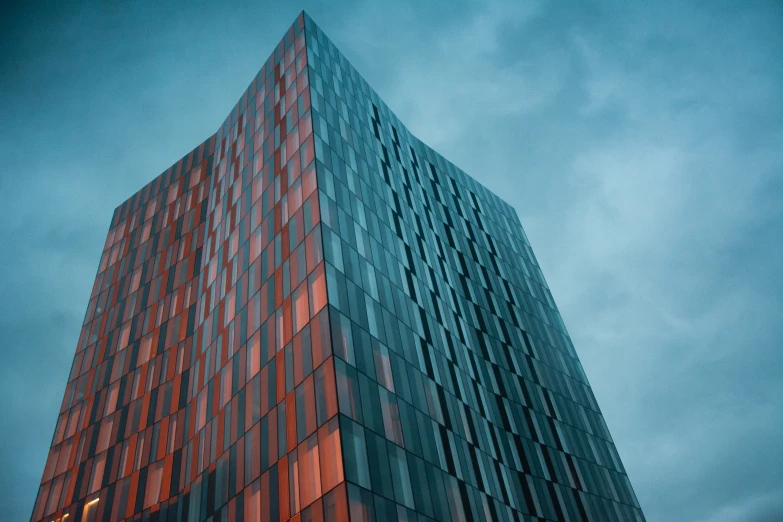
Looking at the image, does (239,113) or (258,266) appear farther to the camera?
(239,113)

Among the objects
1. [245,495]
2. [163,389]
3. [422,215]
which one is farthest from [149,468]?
[422,215]

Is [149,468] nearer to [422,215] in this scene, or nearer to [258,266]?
[258,266]

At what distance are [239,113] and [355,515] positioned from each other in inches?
1769

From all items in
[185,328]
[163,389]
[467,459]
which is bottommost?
[467,459]

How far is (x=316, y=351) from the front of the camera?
26078 millimetres

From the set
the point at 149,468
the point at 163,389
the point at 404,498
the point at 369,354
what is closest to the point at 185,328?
the point at 163,389

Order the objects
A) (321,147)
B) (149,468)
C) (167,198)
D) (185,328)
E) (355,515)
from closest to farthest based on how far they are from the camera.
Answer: (355,515), (321,147), (149,468), (185,328), (167,198)

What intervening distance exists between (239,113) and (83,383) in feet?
111

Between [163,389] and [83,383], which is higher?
[83,383]

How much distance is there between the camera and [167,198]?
64.8 metres

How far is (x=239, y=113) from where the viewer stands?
2116 inches

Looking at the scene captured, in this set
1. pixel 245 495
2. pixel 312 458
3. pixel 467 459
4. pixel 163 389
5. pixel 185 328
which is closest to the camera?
pixel 312 458

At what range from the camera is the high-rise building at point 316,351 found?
84.8 feet

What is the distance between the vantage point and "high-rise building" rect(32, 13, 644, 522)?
25.8 meters
